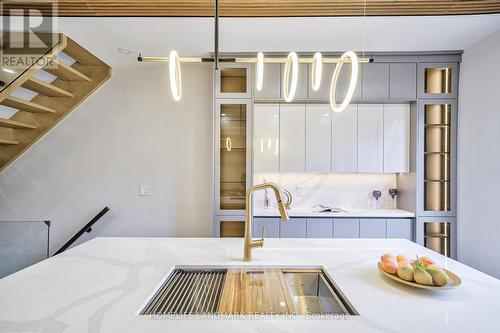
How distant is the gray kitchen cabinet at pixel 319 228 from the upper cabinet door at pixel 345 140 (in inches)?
23.4

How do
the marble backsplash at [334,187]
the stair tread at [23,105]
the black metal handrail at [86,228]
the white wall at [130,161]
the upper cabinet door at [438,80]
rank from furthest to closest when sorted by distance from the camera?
the marble backsplash at [334,187]
the white wall at [130,161]
the black metal handrail at [86,228]
the upper cabinet door at [438,80]
the stair tread at [23,105]

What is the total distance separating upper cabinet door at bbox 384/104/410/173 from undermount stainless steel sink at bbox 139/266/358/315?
2.09 metres

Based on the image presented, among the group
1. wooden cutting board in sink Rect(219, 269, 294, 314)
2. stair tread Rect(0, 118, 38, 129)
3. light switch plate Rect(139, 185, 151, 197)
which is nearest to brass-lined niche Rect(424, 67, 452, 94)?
wooden cutting board in sink Rect(219, 269, 294, 314)

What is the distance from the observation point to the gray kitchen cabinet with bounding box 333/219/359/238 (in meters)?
2.65

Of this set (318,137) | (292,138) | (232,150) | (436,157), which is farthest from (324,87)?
(436,157)

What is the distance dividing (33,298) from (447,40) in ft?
11.5

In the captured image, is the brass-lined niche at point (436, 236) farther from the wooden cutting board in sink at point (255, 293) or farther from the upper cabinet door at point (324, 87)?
the wooden cutting board in sink at point (255, 293)

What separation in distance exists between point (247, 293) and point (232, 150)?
1832mm

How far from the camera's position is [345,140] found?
2.77m

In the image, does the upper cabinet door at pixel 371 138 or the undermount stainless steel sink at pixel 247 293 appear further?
the upper cabinet door at pixel 371 138

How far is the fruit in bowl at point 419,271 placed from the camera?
919mm

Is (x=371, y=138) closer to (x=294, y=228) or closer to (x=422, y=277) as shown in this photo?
(x=294, y=228)

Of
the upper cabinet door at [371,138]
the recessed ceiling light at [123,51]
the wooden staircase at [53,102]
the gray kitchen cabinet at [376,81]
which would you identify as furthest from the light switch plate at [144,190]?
the gray kitchen cabinet at [376,81]

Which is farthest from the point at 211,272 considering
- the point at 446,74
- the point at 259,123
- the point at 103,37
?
the point at 446,74
